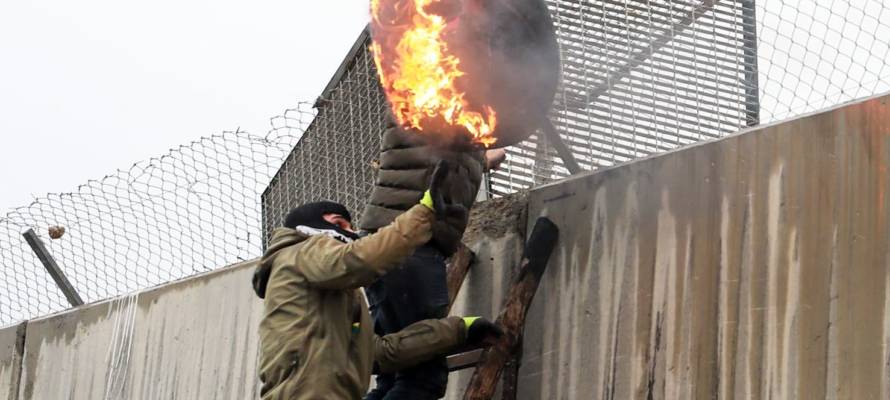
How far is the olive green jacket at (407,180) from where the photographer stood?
588cm

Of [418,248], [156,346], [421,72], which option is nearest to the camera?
[421,72]

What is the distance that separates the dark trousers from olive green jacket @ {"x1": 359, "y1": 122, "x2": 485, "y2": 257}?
10cm

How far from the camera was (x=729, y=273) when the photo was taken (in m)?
5.42

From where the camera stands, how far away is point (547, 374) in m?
6.09

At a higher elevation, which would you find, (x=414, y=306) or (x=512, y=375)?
(x=414, y=306)

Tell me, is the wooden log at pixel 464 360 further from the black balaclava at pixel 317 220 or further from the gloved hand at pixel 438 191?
the gloved hand at pixel 438 191

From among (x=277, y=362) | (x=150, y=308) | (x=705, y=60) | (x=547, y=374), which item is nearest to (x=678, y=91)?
(x=705, y=60)

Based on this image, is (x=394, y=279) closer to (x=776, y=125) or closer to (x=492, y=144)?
(x=492, y=144)

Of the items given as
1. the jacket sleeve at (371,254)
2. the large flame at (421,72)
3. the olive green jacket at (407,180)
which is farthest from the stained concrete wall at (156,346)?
the large flame at (421,72)

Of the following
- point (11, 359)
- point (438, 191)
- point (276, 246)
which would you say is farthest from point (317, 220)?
point (11, 359)

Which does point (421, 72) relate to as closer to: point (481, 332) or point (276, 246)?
point (276, 246)

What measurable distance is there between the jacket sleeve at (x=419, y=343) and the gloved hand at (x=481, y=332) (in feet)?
0.11

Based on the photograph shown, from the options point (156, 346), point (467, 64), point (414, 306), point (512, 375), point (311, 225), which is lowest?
point (512, 375)

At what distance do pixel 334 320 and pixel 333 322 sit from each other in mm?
11
